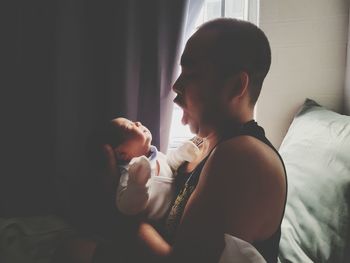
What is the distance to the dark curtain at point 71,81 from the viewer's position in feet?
4.04

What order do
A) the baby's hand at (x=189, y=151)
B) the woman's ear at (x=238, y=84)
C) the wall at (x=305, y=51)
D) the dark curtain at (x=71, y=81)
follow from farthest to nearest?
the wall at (x=305, y=51), the dark curtain at (x=71, y=81), the baby's hand at (x=189, y=151), the woman's ear at (x=238, y=84)

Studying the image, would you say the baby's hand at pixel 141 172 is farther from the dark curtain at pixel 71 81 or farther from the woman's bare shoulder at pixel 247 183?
the dark curtain at pixel 71 81

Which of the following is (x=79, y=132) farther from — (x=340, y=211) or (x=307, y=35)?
(x=307, y=35)

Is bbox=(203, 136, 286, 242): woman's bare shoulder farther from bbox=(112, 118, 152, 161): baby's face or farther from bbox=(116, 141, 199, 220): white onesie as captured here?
bbox=(112, 118, 152, 161): baby's face

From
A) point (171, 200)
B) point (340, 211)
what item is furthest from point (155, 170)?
point (340, 211)

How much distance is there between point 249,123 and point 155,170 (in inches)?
18.5

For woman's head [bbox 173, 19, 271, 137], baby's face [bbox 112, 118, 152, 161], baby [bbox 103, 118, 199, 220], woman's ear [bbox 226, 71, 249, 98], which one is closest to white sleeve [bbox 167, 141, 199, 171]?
baby [bbox 103, 118, 199, 220]

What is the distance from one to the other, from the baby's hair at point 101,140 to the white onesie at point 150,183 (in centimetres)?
9

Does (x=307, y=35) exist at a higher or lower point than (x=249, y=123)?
higher

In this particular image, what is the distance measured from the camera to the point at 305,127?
4.26ft

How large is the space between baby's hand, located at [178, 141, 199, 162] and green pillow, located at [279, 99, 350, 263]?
0.36 m

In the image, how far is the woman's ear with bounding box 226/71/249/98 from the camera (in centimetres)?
80

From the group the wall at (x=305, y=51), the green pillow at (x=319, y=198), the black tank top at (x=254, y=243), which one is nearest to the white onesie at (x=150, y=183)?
the black tank top at (x=254, y=243)

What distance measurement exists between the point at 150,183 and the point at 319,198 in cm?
56
